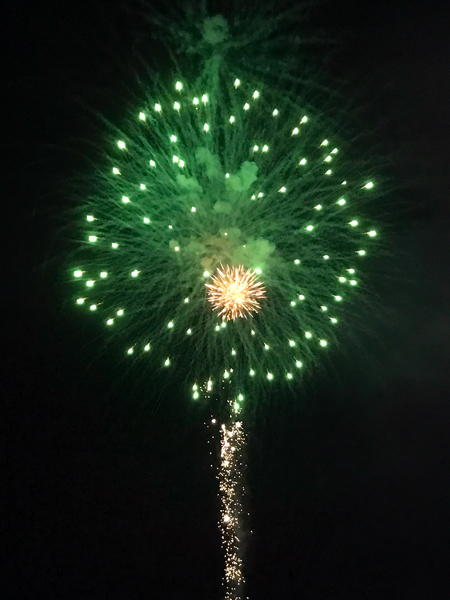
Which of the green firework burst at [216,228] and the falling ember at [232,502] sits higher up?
the green firework burst at [216,228]

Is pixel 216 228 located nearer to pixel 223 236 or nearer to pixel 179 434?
pixel 223 236

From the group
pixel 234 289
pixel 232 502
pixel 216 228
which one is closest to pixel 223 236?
pixel 216 228

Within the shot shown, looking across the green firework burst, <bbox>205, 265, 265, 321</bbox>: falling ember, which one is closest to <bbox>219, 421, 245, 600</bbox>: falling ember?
the green firework burst

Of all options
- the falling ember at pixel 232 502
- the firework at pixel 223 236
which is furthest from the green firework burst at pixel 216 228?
the falling ember at pixel 232 502

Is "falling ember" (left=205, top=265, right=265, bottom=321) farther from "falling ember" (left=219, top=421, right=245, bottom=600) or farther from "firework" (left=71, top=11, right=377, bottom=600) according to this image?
"falling ember" (left=219, top=421, right=245, bottom=600)

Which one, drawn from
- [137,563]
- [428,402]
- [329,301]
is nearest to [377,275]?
[329,301]

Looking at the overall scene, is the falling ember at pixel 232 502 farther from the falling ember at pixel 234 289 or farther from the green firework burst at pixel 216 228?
the falling ember at pixel 234 289

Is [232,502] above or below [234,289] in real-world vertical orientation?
below
